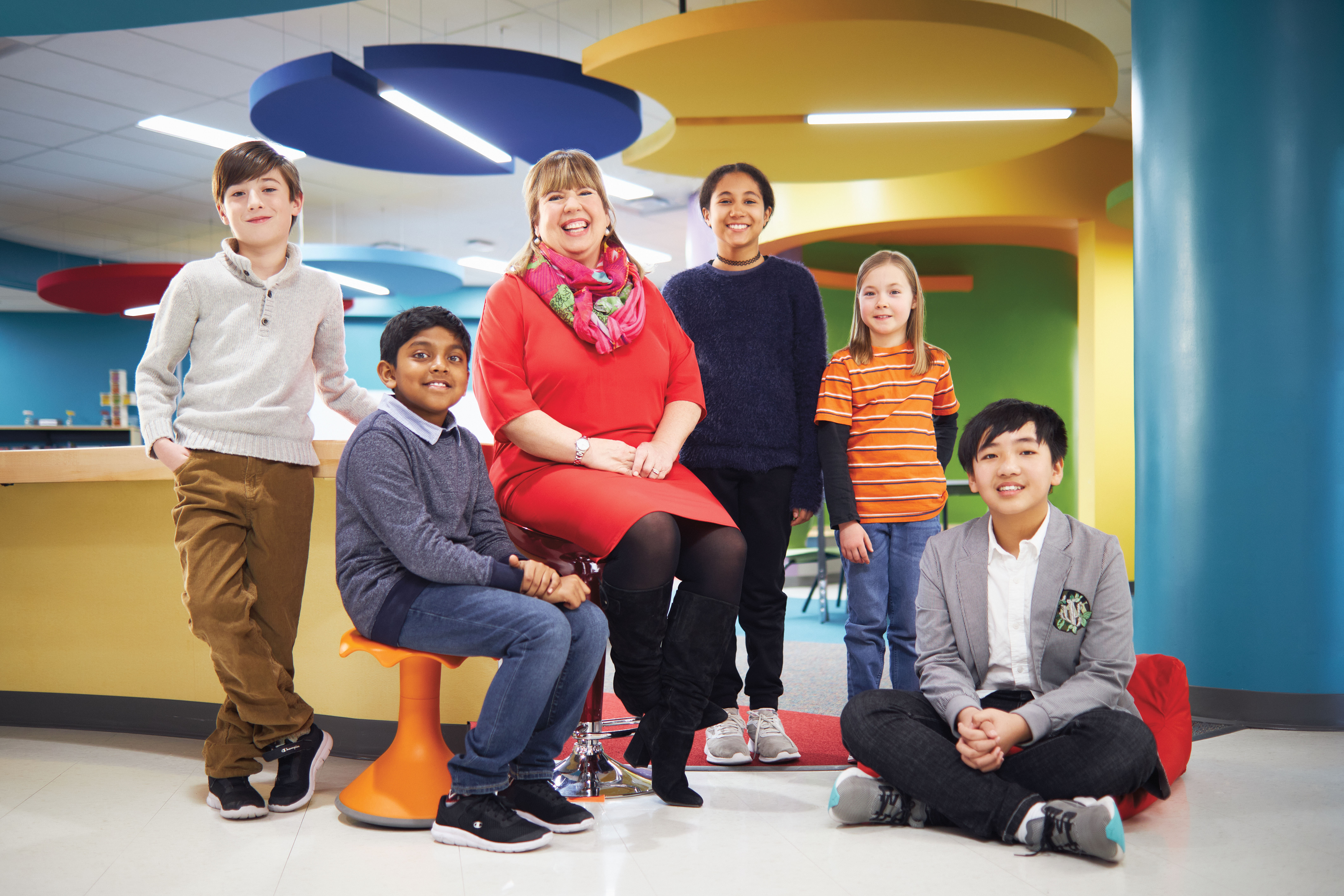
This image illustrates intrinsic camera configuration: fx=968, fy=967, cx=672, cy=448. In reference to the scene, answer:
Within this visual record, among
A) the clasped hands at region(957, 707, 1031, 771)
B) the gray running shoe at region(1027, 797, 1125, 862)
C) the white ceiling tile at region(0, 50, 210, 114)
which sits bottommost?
the gray running shoe at region(1027, 797, 1125, 862)

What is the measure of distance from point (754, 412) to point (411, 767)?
1119 mm

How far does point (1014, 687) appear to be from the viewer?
1.93 metres

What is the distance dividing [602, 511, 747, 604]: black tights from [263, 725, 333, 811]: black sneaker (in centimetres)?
75

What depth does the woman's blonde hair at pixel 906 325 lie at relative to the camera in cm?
246

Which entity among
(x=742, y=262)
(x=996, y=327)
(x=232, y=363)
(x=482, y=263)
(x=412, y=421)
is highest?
(x=482, y=263)

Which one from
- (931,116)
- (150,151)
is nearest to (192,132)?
(150,151)

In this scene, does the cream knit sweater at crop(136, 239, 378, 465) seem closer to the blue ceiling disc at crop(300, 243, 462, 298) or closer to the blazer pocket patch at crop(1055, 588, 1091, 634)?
the blazer pocket patch at crop(1055, 588, 1091, 634)

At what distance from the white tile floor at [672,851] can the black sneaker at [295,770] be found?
3cm

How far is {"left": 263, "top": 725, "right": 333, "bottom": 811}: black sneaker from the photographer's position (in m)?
2.01

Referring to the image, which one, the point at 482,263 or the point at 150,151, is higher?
the point at 150,151

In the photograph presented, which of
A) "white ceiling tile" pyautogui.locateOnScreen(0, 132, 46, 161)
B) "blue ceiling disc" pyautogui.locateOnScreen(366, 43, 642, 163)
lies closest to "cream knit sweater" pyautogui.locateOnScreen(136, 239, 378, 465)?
"blue ceiling disc" pyautogui.locateOnScreen(366, 43, 642, 163)

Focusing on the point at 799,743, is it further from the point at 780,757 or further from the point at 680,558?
the point at 680,558

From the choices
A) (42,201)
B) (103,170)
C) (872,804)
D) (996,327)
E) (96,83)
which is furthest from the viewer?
(42,201)

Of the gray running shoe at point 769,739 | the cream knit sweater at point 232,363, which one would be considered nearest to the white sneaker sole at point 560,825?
the gray running shoe at point 769,739
